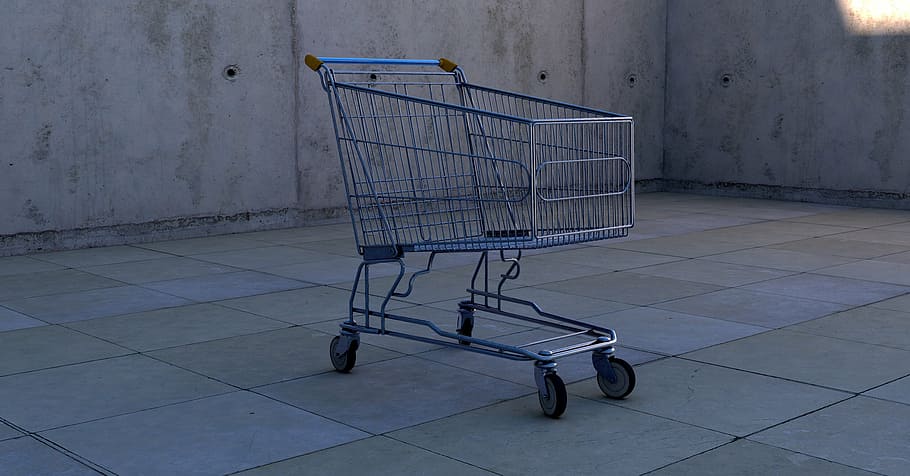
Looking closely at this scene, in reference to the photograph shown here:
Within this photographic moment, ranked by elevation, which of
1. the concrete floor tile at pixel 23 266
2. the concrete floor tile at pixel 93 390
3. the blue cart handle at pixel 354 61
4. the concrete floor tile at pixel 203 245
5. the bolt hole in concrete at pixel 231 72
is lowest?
the concrete floor tile at pixel 93 390

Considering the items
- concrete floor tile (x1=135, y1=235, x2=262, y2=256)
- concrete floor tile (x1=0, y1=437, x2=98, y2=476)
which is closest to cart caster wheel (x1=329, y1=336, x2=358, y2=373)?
concrete floor tile (x1=0, y1=437, x2=98, y2=476)

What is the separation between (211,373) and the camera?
403cm

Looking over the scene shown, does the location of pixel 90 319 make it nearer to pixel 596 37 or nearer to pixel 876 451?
pixel 876 451

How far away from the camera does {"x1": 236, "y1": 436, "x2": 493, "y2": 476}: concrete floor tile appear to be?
2958mm

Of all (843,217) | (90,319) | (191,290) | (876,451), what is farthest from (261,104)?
(876,451)

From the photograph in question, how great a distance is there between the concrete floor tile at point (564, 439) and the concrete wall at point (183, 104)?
481cm

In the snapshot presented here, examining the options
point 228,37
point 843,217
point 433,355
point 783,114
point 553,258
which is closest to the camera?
point 433,355

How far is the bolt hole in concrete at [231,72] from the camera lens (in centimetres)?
805

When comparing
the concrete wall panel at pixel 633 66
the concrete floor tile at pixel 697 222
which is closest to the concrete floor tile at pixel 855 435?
the concrete floor tile at pixel 697 222

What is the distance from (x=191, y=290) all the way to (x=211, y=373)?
1.86 m

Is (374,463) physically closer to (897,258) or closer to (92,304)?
(92,304)

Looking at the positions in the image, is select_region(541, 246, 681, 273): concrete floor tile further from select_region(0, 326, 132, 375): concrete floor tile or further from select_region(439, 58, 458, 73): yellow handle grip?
select_region(0, 326, 132, 375): concrete floor tile

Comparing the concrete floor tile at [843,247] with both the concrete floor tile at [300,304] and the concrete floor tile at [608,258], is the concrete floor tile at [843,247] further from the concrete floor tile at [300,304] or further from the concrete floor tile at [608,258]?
the concrete floor tile at [300,304]

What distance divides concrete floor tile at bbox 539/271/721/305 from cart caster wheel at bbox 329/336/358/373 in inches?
74.8
